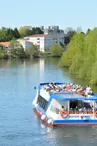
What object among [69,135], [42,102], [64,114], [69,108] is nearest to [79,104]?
[69,108]

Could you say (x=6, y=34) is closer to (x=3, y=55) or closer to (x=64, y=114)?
(x=3, y=55)

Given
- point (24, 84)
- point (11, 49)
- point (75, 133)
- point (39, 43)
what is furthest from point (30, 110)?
point (39, 43)

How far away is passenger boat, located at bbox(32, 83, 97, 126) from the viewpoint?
3148 centimetres

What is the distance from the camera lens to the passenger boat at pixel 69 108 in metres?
31.5

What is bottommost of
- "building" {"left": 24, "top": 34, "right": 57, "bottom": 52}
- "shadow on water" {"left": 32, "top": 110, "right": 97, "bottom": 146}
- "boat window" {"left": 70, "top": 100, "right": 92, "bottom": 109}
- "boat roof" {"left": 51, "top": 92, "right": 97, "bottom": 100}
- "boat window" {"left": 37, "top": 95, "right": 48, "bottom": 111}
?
"building" {"left": 24, "top": 34, "right": 57, "bottom": 52}

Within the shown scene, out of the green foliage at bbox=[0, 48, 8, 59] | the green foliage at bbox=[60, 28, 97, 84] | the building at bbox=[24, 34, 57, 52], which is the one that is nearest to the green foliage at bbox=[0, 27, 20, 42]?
the building at bbox=[24, 34, 57, 52]

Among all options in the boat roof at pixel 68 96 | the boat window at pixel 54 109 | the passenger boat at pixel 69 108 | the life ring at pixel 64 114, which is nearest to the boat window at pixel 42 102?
the passenger boat at pixel 69 108

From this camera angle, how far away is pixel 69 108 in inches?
1273

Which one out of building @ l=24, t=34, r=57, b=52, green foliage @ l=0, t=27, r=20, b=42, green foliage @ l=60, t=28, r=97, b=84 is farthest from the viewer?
building @ l=24, t=34, r=57, b=52

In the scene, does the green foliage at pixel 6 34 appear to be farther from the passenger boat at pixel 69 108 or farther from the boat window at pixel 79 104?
the boat window at pixel 79 104

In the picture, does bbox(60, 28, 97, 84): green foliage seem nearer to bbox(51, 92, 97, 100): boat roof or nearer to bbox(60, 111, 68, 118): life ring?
bbox(51, 92, 97, 100): boat roof

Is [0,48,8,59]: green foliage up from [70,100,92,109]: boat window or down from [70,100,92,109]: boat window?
down

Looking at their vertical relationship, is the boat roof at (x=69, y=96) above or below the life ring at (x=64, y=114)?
above

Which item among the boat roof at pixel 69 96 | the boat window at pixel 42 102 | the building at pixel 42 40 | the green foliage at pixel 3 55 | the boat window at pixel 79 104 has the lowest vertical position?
the green foliage at pixel 3 55
